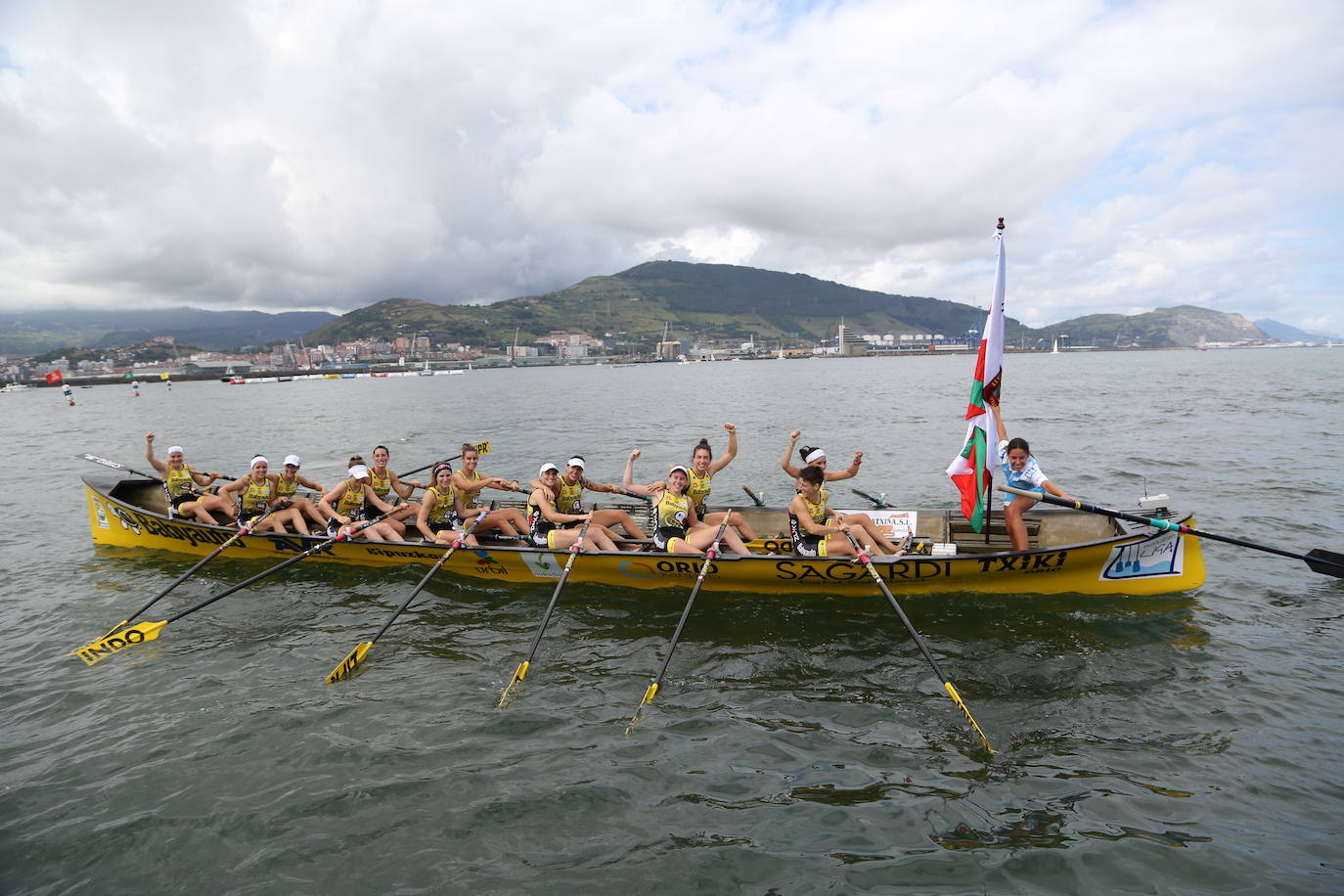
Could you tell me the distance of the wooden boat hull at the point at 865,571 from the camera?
31.6ft

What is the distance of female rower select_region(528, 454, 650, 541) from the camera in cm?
1191

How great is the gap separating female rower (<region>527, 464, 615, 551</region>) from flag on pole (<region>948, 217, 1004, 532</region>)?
571cm

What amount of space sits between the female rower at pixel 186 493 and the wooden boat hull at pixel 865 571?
211cm

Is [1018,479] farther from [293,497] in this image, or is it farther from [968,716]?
[293,497]

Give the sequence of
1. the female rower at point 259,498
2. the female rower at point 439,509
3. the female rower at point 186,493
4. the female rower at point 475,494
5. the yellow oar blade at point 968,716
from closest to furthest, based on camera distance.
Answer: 1. the yellow oar blade at point 968,716
2. the female rower at point 439,509
3. the female rower at point 475,494
4. the female rower at point 259,498
5. the female rower at point 186,493

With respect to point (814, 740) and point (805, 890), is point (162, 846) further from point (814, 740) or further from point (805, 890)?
point (814, 740)

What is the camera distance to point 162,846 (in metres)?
5.82

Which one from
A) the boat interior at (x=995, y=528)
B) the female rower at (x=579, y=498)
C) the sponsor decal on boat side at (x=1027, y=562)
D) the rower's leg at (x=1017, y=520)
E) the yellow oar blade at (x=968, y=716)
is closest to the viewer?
the yellow oar blade at (x=968, y=716)

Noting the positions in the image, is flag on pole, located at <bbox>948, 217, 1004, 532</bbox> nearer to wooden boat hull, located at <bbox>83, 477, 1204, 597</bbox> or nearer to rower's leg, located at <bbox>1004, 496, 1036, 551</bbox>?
rower's leg, located at <bbox>1004, 496, 1036, 551</bbox>

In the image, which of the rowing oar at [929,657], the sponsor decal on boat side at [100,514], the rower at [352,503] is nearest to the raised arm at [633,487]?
the rowing oar at [929,657]

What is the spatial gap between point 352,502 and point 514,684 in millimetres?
6905

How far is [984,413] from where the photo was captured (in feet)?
33.2

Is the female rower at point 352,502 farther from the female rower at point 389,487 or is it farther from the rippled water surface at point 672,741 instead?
the rippled water surface at point 672,741

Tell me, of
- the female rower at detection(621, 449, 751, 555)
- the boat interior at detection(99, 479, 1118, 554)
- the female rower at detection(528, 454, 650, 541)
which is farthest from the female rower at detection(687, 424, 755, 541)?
the female rower at detection(528, 454, 650, 541)
